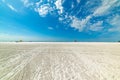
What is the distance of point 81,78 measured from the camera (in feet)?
13.8

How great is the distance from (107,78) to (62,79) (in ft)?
7.14

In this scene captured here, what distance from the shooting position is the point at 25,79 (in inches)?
159

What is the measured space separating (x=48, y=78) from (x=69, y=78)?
38.9 inches

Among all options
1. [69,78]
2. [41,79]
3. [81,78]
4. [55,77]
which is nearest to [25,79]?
[41,79]

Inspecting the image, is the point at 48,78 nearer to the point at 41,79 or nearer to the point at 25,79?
the point at 41,79

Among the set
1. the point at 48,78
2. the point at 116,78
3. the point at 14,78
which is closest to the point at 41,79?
the point at 48,78

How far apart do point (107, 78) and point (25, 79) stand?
386 centimetres

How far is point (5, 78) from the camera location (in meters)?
4.09

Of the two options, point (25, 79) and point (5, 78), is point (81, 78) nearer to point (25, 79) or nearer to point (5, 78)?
point (25, 79)

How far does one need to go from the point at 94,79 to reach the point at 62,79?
1.49 m

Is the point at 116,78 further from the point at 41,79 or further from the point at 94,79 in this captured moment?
the point at 41,79

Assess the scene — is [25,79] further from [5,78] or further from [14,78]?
[5,78]

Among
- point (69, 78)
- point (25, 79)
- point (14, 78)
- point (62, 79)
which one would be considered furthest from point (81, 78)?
point (14, 78)

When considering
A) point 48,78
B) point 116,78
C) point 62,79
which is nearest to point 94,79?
point 116,78
